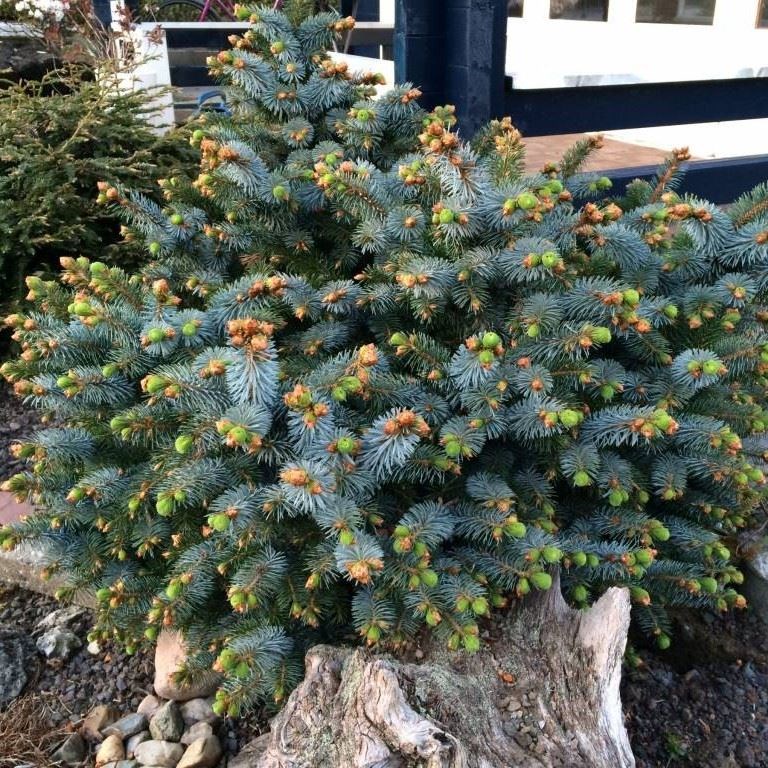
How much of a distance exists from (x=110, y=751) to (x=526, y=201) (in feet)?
5.66

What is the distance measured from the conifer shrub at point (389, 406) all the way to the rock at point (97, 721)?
24 cm

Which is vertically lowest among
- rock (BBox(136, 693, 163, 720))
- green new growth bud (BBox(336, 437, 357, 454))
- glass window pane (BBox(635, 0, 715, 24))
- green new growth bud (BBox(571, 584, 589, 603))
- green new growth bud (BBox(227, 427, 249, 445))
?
rock (BBox(136, 693, 163, 720))

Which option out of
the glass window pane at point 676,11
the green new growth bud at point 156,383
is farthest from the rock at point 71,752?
the glass window pane at point 676,11

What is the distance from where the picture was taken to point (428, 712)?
1.50 meters

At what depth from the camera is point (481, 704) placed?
1.58 meters

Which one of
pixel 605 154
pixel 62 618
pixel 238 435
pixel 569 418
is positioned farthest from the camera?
pixel 605 154

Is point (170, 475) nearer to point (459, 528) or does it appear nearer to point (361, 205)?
point (459, 528)

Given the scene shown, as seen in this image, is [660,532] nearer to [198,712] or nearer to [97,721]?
[198,712]

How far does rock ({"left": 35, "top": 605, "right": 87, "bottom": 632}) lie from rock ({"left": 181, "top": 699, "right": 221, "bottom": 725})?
0.56 metres

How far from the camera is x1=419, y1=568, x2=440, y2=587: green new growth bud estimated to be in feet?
5.21

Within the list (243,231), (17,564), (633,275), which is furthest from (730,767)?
(17,564)

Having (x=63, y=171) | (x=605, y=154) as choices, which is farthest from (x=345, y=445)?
(x=605, y=154)

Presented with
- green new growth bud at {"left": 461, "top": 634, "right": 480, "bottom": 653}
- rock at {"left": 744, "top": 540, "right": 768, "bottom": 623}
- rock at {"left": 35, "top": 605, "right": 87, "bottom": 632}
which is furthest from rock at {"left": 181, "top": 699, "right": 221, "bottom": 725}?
rock at {"left": 744, "top": 540, "right": 768, "bottom": 623}

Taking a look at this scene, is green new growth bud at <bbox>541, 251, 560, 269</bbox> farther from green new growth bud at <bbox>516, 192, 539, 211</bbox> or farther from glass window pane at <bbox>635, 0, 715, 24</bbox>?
glass window pane at <bbox>635, 0, 715, 24</bbox>
